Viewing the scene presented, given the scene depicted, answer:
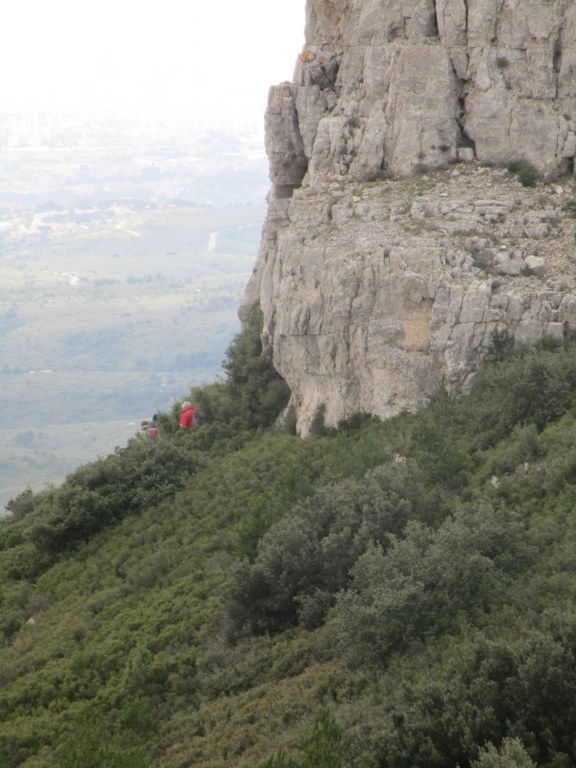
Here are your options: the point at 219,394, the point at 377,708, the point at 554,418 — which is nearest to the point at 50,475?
the point at 219,394

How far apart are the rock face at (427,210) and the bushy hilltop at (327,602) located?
108 centimetres

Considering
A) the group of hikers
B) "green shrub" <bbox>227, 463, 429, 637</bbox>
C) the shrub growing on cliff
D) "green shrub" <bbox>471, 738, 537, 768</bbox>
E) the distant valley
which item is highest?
"green shrub" <bbox>471, 738, 537, 768</bbox>

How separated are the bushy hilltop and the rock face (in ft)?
3.56

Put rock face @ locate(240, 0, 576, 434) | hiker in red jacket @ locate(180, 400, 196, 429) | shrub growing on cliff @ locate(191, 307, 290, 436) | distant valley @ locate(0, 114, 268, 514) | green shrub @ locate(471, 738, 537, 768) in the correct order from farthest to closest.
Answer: distant valley @ locate(0, 114, 268, 514)
hiker in red jacket @ locate(180, 400, 196, 429)
shrub growing on cliff @ locate(191, 307, 290, 436)
rock face @ locate(240, 0, 576, 434)
green shrub @ locate(471, 738, 537, 768)

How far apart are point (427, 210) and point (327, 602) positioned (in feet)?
41.2

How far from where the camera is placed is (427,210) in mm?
26969

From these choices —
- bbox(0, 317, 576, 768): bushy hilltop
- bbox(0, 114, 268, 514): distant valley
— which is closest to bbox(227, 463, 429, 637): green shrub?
bbox(0, 317, 576, 768): bushy hilltop

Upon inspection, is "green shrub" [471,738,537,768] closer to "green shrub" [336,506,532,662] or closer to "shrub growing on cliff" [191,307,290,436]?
"green shrub" [336,506,532,662]

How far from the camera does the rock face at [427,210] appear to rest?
82.8 feet

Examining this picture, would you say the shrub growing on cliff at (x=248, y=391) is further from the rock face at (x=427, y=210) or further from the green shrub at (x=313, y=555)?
the green shrub at (x=313, y=555)

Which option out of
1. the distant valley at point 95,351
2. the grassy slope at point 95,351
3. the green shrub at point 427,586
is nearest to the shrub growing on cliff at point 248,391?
the green shrub at point 427,586

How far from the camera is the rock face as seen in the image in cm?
2523

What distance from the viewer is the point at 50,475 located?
91.9m

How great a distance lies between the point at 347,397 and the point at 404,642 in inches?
509
